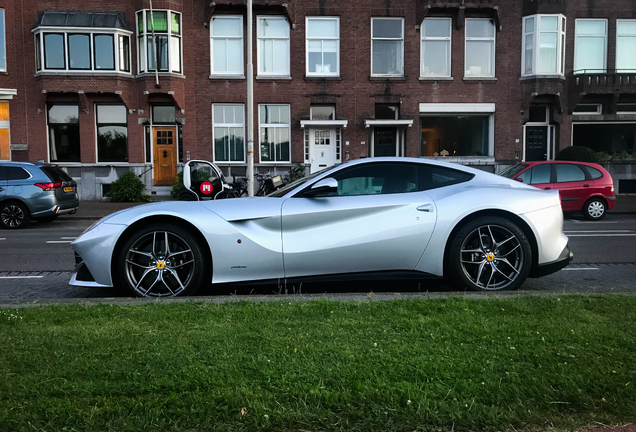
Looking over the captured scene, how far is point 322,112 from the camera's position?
25.4 meters

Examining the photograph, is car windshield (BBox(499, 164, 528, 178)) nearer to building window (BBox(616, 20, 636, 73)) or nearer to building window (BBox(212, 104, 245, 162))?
building window (BBox(212, 104, 245, 162))

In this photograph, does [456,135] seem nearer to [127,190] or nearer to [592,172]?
[592,172]

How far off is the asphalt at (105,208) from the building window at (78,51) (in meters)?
5.74

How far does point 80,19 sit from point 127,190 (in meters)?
7.65

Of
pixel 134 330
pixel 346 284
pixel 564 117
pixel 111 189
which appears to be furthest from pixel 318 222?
pixel 564 117

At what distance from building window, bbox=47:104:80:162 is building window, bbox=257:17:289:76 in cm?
830

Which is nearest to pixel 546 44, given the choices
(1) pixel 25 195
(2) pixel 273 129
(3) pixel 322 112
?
(3) pixel 322 112

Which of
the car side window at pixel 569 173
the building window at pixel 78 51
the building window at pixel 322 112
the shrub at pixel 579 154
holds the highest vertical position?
the building window at pixel 78 51

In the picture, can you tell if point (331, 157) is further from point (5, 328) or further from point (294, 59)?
point (5, 328)

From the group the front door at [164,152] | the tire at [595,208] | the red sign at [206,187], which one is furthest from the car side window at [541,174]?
the front door at [164,152]

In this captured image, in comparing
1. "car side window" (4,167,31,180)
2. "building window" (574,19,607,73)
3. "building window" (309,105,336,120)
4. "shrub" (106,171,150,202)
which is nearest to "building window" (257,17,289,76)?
"building window" (309,105,336,120)

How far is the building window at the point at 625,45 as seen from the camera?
2602 centimetres

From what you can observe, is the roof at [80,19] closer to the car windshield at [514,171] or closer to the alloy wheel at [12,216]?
the alloy wheel at [12,216]

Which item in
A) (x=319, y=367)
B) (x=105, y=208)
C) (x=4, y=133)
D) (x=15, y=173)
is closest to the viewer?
(x=319, y=367)
